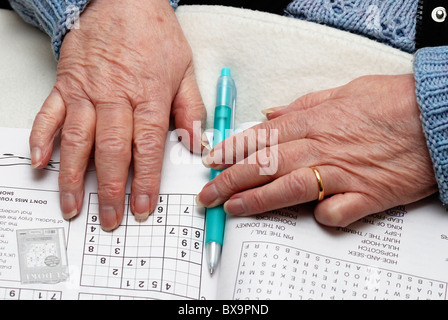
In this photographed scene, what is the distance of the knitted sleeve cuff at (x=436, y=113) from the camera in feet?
2.22

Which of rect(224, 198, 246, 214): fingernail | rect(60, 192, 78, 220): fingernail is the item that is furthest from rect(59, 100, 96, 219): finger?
rect(224, 198, 246, 214): fingernail

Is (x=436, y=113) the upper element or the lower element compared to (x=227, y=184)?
upper

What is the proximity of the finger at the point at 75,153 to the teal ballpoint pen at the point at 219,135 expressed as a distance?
0.20 metres

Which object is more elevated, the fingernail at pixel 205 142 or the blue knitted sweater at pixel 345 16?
the blue knitted sweater at pixel 345 16

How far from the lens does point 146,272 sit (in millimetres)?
692

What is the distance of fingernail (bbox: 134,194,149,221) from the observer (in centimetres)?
72

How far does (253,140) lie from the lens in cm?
75

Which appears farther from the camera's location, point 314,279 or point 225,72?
point 225,72

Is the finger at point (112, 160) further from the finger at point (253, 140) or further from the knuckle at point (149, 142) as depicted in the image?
the finger at point (253, 140)

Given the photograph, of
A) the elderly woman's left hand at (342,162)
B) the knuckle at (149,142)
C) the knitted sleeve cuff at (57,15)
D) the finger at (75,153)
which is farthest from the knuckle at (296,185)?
the knitted sleeve cuff at (57,15)

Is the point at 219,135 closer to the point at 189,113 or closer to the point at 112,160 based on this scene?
the point at 189,113

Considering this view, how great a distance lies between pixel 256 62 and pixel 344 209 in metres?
0.32

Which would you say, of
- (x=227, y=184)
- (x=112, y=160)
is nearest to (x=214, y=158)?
(x=227, y=184)
